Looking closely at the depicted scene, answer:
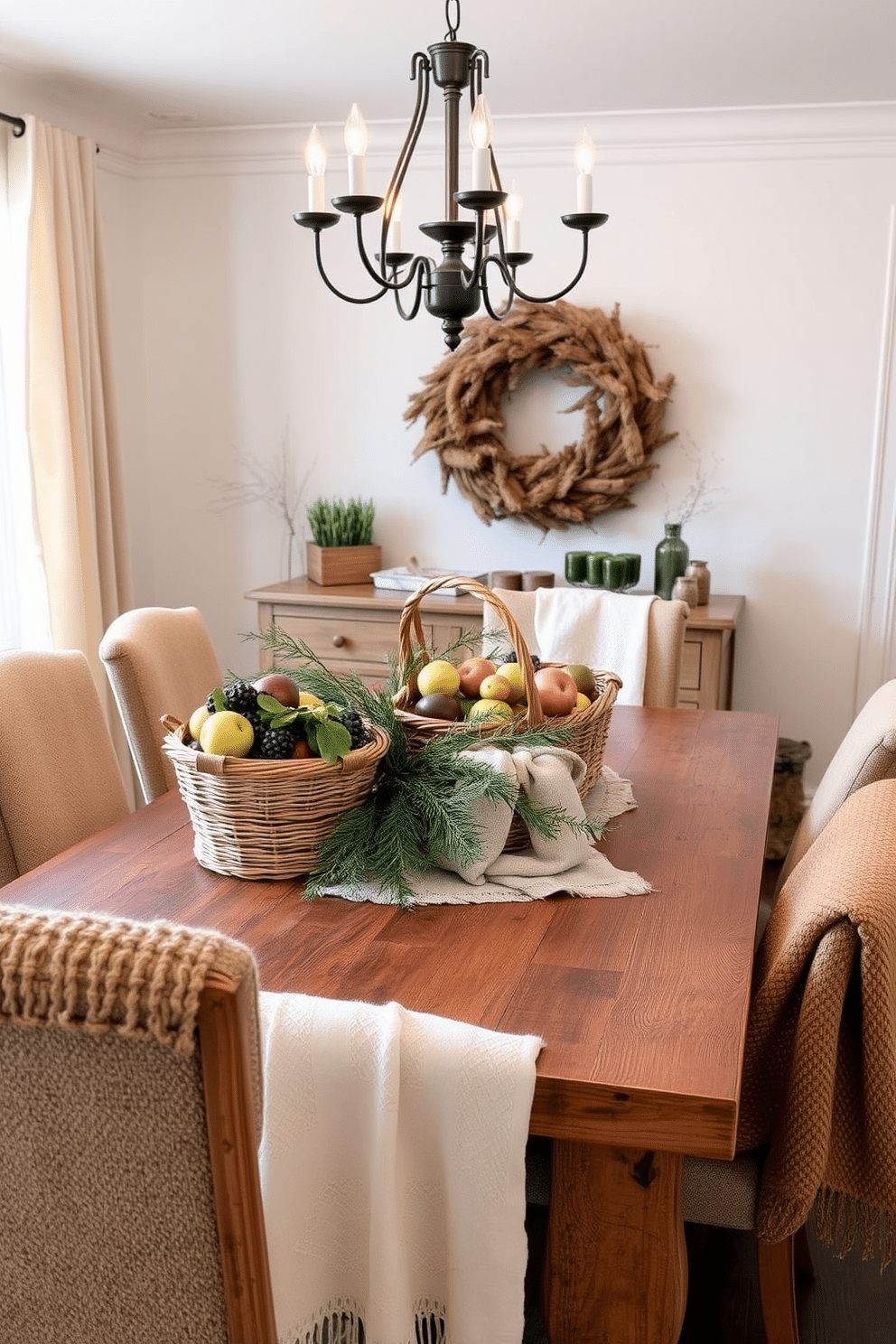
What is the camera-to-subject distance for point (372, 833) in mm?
1657

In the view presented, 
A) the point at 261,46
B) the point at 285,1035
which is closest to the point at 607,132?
the point at 261,46

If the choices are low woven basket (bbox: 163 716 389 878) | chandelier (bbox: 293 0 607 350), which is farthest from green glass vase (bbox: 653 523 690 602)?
low woven basket (bbox: 163 716 389 878)

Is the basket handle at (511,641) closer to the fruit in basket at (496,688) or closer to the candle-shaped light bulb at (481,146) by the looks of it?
the fruit in basket at (496,688)

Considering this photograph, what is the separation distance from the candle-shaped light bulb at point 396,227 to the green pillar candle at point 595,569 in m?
1.62

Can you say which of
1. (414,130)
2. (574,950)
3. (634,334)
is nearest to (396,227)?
(414,130)

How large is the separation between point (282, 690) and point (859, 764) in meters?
0.91

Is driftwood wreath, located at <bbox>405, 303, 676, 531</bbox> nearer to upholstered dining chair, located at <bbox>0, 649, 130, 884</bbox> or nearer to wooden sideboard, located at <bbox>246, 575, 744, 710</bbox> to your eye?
wooden sideboard, located at <bbox>246, 575, 744, 710</bbox>

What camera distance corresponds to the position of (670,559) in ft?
12.2

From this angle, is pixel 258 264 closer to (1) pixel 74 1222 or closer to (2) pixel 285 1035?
(2) pixel 285 1035

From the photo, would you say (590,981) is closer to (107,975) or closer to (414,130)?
(107,975)

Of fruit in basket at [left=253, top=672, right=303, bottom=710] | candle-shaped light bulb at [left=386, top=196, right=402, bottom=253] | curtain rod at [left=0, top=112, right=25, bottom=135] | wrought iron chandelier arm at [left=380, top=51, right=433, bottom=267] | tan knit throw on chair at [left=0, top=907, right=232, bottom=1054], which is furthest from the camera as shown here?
curtain rod at [left=0, top=112, right=25, bottom=135]

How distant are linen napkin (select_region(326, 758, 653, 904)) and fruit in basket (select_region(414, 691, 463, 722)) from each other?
11 cm

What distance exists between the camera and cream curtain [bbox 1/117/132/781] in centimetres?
362

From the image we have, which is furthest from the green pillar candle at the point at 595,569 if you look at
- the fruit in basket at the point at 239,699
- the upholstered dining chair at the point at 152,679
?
the fruit in basket at the point at 239,699
